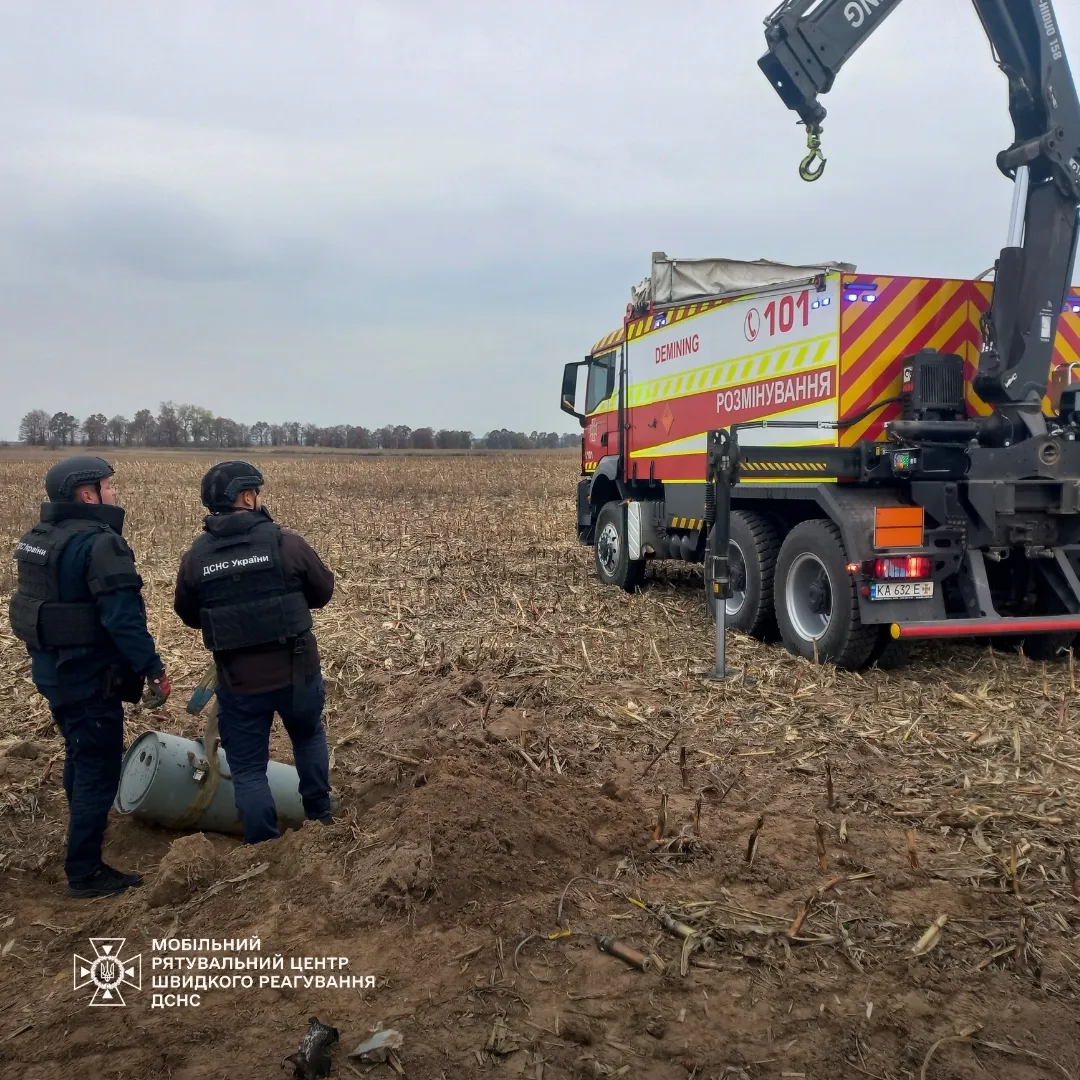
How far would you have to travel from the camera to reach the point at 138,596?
3.99m

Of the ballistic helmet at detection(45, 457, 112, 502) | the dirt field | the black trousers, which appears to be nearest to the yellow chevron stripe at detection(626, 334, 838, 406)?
the dirt field

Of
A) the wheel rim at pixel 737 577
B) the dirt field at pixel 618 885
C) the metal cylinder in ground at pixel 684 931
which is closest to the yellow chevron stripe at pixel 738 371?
the wheel rim at pixel 737 577

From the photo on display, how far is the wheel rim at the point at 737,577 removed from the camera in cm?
799

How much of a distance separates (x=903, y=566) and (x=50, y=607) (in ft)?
16.4

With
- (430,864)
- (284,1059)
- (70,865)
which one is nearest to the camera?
(284,1059)

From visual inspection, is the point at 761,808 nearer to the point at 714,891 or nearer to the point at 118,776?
the point at 714,891

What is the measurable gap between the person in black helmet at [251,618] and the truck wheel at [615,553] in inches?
260

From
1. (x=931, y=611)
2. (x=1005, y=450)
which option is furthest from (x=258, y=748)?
(x=1005, y=450)

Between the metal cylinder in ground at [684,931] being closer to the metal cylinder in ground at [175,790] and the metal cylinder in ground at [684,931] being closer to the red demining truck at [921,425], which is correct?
the metal cylinder in ground at [175,790]

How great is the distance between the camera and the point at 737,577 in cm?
809

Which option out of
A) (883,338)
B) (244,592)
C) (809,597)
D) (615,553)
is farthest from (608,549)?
(244,592)

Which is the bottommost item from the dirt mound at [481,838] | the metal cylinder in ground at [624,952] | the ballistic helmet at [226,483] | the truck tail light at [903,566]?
the metal cylinder in ground at [624,952]

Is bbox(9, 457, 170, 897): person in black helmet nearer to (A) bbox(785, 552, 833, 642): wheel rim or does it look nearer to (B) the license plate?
(B) the license plate

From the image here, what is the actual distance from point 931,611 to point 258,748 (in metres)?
4.45
